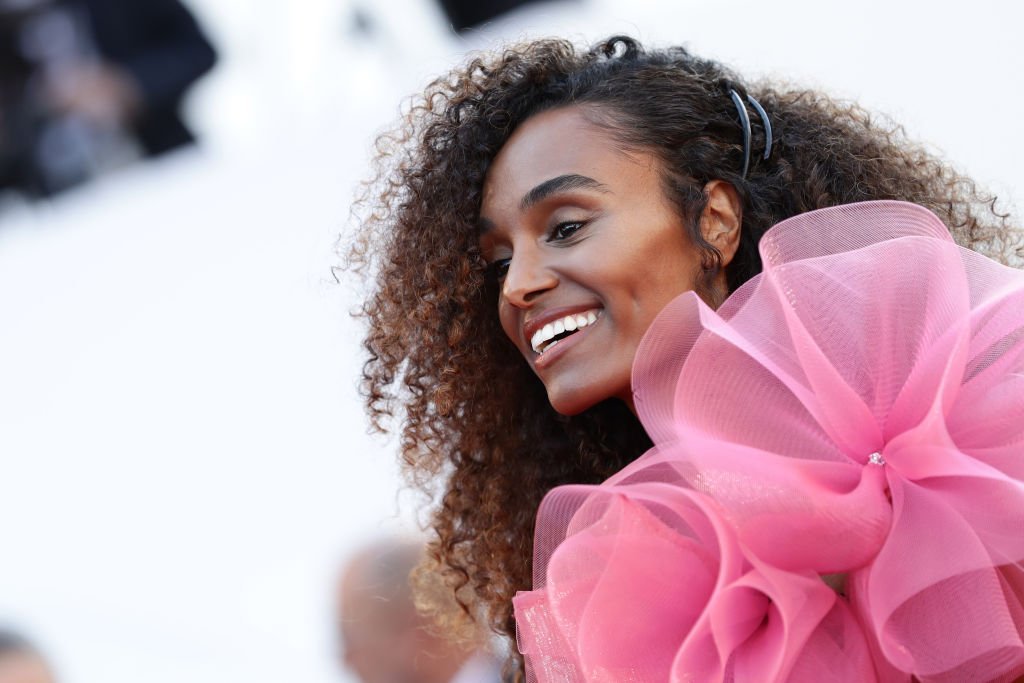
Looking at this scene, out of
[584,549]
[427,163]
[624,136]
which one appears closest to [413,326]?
[427,163]

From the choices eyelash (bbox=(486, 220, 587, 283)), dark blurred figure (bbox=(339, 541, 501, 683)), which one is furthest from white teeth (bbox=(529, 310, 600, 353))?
dark blurred figure (bbox=(339, 541, 501, 683))

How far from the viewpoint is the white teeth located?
2031 millimetres

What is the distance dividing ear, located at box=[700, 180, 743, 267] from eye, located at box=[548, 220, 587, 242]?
0.21 meters

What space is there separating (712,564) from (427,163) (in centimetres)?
117

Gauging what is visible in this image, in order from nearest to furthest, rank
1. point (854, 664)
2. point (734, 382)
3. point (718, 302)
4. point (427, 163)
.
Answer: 1. point (854, 664)
2. point (734, 382)
3. point (718, 302)
4. point (427, 163)

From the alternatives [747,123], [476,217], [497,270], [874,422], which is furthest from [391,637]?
[874,422]

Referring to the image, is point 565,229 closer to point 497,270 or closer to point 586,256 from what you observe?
point 586,256

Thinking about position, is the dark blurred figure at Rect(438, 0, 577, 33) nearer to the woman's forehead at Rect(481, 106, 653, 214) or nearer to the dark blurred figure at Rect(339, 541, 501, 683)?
the dark blurred figure at Rect(339, 541, 501, 683)

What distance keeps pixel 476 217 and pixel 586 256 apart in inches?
13.6

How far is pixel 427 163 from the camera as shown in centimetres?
248

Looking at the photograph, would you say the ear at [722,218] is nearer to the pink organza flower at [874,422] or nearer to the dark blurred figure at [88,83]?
the pink organza flower at [874,422]

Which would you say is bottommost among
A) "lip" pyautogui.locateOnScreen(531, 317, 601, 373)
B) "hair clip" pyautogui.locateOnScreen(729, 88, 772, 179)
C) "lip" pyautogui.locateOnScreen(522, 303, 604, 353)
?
"lip" pyautogui.locateOnScreen(531, 317, 601, 373)

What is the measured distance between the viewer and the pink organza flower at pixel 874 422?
4.77 ft

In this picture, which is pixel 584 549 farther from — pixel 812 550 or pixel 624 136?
pixel 624 136
